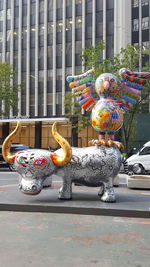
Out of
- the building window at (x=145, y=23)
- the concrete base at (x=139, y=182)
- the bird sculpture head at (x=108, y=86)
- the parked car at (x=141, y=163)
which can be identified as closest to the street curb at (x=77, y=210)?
the bird sculpture head at (x=108, y=86)

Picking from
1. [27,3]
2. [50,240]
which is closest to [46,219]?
[50,240]

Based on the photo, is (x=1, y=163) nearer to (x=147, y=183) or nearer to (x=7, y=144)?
(x=147, y=183)

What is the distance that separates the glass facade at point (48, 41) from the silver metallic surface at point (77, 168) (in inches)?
1146

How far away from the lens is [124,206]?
21.8ft

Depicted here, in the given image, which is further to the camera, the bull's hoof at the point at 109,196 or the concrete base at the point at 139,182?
the concrete base at the point at 139,182

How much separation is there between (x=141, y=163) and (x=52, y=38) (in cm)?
2664

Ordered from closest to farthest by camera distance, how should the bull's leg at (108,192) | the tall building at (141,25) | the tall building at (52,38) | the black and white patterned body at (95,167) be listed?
the black and white patterned body at (95,167), the bull's leg at (108,192), the tall building at (141,25), the tall building at (52,38)

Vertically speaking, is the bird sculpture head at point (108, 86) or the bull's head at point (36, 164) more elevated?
the bird sculpture head at point (108, 86)

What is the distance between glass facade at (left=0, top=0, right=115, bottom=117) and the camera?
35.7 meters

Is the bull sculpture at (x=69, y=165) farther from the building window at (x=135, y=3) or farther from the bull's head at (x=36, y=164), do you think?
the building window at (x=135, y=3)

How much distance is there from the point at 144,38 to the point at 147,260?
1298 inches

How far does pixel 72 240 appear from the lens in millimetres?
4848

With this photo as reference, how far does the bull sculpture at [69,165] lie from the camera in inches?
267

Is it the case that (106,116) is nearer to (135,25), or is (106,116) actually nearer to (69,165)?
(69,165)
